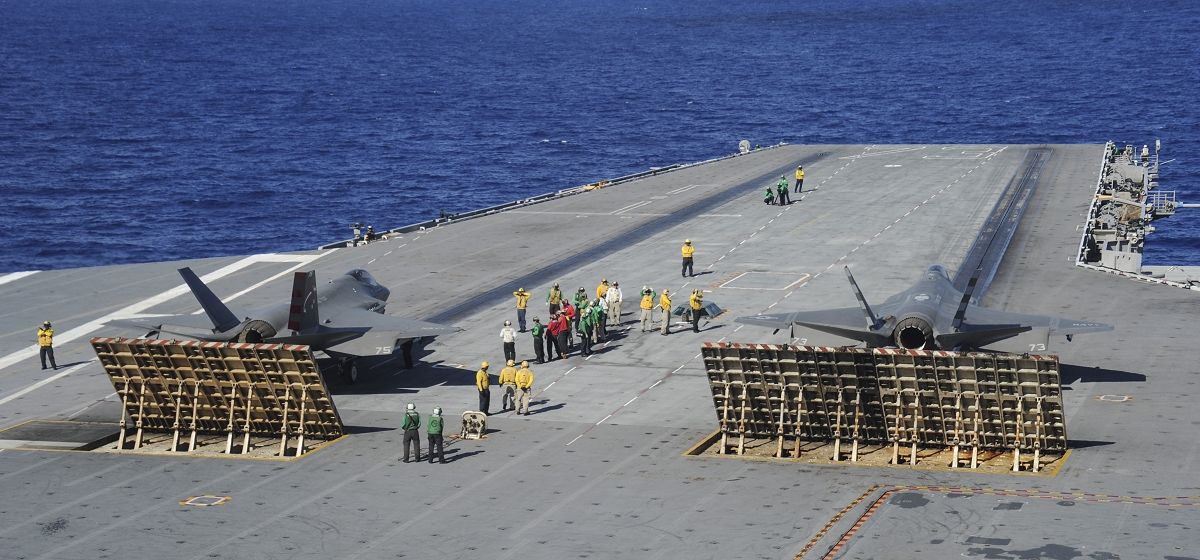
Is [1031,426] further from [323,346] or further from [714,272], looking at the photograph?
[714,272]

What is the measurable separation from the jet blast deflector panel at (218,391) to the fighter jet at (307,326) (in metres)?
2.71

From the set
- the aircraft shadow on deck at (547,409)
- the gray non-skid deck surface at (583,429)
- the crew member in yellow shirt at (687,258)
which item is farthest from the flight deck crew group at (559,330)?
the crew member in yellow shirt at (687,258)

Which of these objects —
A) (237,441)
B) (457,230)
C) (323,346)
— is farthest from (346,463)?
(457,230)

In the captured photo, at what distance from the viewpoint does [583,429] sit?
1396 inches

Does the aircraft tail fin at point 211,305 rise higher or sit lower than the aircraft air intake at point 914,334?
higher

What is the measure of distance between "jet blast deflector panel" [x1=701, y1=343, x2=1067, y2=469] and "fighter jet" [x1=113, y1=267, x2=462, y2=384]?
419 inches

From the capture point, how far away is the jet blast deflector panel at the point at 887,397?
3077 centimetres

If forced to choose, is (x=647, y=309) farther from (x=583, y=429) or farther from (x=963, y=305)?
(x=963, y=305)

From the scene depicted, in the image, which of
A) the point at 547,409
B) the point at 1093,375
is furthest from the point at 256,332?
the point at 1093,375

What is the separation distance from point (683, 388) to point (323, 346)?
36.3ft

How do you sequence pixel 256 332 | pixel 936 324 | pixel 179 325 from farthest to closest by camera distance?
pixel 179 325, pixel 256 332, pixel 936 324

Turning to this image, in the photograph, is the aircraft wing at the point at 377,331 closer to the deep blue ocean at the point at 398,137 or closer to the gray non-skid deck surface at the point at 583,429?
the gray non-skid deck surface at the point at 583,429

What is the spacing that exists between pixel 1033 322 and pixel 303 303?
21715 mm

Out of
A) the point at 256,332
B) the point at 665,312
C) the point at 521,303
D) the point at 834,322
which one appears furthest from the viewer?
the point at 521,303
